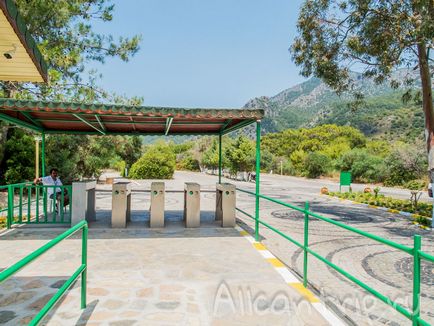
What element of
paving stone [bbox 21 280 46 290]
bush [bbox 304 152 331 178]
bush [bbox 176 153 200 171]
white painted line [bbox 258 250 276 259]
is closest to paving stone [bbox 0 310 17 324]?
paving stone [bbox 21 280 46 290]

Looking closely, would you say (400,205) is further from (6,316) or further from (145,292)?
(6,316)

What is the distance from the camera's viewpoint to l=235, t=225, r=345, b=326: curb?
3443mm

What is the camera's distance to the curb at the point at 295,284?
344cm

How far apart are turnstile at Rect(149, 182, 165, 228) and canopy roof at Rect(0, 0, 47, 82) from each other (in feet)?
12.4

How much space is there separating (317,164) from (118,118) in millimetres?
30896

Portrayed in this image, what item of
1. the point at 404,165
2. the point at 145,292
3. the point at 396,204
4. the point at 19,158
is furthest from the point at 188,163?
the point at 145,292

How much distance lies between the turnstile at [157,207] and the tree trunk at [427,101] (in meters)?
7.78

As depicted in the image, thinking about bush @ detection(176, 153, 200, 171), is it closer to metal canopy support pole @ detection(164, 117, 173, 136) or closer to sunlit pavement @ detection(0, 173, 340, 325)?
metal canopy support pole @ detection(164, 117, 173, 136)

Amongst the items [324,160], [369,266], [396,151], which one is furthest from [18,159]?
[324,160]

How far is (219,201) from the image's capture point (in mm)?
8773

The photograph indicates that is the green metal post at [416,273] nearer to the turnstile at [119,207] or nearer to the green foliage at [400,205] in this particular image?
the turnstile at [119,207]

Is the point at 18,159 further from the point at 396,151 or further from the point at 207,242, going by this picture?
the point at 396,151

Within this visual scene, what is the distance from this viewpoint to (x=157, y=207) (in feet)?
26.0

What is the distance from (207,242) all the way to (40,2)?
375 inches
